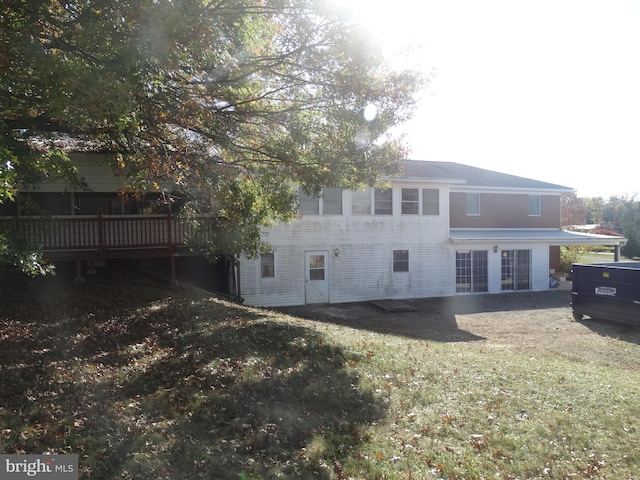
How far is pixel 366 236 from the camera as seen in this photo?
18906 millimetres

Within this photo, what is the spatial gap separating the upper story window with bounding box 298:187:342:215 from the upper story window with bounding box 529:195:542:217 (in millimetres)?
10837

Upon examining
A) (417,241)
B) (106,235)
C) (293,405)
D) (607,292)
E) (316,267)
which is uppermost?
(106,235)

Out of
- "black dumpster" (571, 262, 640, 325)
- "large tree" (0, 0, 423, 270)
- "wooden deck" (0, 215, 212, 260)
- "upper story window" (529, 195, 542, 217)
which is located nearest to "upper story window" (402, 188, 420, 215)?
"black dumpster" (571, 262, 640, 325)

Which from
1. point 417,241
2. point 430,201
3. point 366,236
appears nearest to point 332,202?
point 366,236

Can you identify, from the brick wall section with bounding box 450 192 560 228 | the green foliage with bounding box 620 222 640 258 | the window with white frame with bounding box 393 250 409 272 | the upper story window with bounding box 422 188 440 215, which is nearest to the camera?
the window with white frame with bounding box 393 250 409 272

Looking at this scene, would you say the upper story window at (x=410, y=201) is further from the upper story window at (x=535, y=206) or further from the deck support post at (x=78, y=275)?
the deck support post at (x=78, y=275)

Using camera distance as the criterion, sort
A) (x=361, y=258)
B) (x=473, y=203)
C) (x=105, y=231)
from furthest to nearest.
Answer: (x=473, y=203), (x=361, y=258), (x=105, y=231)

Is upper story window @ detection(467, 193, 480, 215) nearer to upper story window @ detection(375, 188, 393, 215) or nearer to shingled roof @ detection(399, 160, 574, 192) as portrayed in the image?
shingled roof @ detection(399, 160, 574, 192)

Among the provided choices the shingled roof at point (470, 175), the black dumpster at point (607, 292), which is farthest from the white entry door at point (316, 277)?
the black dumpster at point (607, 292)

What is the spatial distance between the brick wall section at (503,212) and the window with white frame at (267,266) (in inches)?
349

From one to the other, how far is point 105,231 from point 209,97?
7.28m

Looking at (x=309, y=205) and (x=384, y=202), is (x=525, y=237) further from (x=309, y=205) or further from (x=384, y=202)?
(x=309, y=205)

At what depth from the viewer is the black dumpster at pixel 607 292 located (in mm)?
13203

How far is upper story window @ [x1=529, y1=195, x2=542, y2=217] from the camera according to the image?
76.4 ft
